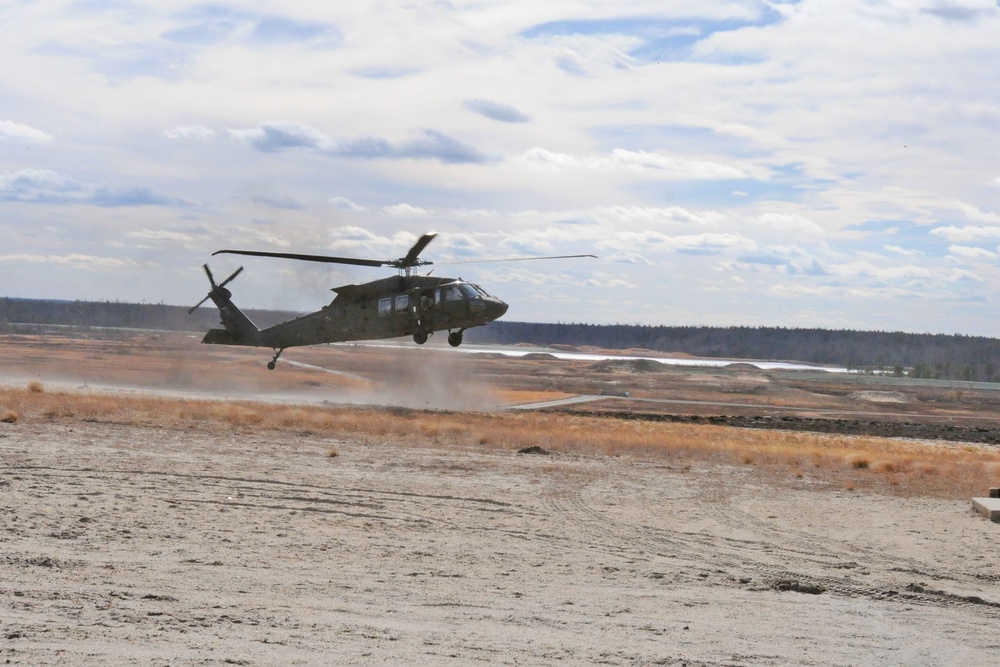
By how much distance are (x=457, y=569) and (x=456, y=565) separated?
23 cm

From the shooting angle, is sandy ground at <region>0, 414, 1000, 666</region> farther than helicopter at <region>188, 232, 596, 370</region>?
No

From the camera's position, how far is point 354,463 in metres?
23.3

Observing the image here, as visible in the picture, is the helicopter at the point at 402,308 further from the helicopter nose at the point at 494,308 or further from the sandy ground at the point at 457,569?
the sandy ground at the point at 457,569

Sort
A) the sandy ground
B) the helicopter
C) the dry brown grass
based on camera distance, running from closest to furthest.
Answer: the sandy ground → the dry brown grass → the helicopter

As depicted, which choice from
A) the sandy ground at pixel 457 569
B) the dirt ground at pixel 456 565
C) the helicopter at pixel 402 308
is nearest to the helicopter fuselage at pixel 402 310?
the helicopter at pixel 402 308

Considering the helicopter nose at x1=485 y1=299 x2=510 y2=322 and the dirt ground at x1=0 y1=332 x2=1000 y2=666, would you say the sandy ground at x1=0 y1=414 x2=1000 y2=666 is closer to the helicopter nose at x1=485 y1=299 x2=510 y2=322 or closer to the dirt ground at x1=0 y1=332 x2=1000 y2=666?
the dirt ground at x1=0 y1=332 x2=1000 y2=666

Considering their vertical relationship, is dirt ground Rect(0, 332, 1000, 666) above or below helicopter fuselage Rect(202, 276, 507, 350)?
below

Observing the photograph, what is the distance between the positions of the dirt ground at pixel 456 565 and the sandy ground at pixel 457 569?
0.04m

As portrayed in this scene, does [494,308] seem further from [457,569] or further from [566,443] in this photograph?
[457,569]

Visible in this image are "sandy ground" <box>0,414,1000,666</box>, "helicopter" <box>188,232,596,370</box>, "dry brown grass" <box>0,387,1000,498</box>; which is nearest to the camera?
"sandy ground" <box>0,414,1000,666</box>

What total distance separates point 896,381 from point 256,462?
455 feet

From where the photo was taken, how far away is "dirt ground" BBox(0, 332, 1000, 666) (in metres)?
10.3

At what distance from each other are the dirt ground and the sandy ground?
0.04m

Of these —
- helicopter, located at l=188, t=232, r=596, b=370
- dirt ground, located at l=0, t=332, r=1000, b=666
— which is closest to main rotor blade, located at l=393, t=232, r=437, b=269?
helicopter, located at l=188, t=232, r=596, b=370
